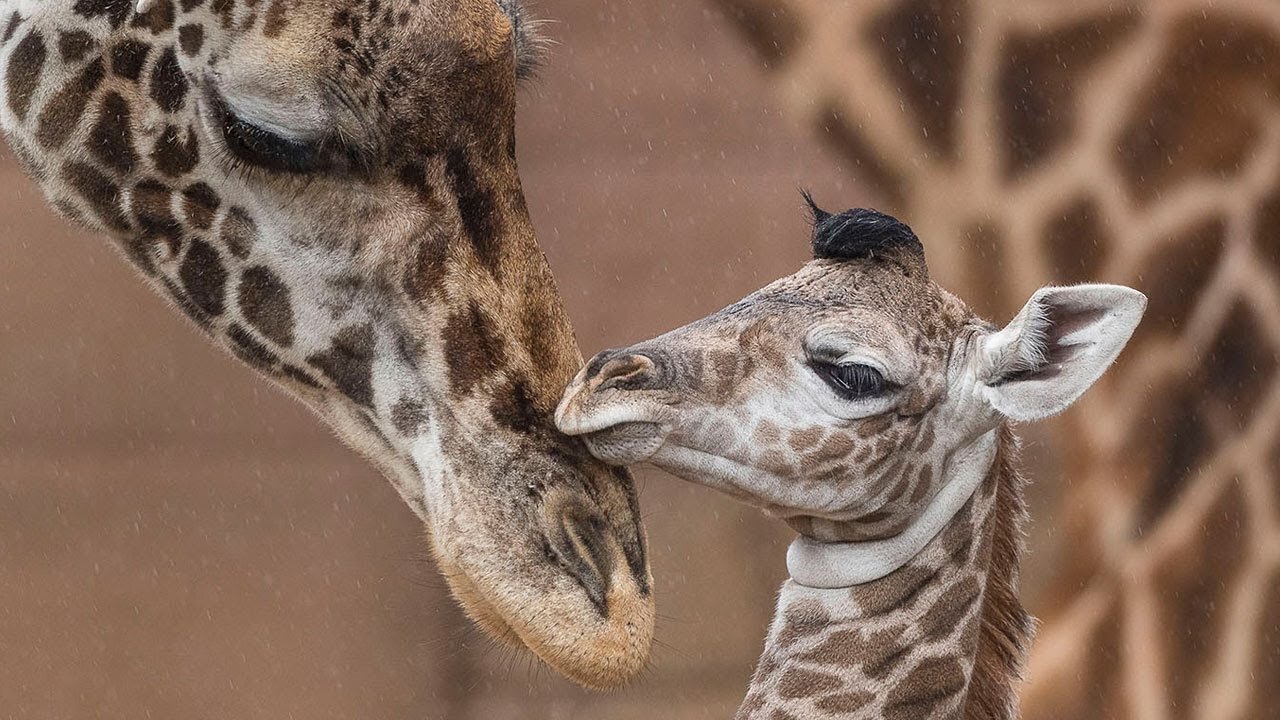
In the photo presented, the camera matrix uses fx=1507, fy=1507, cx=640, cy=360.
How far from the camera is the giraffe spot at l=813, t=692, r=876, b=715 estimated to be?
2.26m

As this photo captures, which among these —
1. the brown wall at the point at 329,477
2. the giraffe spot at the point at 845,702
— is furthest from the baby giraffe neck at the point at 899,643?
the brown wall at the point at 329,477

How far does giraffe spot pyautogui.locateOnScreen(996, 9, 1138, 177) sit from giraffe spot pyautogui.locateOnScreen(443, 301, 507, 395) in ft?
7.55

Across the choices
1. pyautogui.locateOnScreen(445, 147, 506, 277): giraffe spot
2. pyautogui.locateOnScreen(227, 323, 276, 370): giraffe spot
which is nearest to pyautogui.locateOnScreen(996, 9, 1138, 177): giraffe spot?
pyautogui.locateOnScreen(445, 147, 506, 277): giraffe spot

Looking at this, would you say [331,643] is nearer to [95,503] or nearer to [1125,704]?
[95,503]

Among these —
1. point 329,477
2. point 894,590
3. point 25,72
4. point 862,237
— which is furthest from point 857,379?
point 329,477

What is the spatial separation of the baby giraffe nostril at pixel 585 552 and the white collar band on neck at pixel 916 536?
56 centimetres

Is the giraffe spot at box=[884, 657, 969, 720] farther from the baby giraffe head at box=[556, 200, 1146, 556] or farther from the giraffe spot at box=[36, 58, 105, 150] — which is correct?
the giraffe spot at box=[36, 58, 105, 150]

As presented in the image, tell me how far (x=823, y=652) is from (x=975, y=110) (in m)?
2.00

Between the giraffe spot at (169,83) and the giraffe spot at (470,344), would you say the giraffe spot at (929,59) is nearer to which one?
the giraffe spot at (470,344)

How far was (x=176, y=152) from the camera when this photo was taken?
1.89 metres

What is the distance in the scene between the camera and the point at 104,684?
391cm

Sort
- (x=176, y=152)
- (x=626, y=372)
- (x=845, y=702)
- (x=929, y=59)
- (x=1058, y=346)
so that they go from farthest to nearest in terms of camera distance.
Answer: (x=929, y=59) < (x=845, y=702) < (x=1058, y=346) < (x=626, y=372) < (x=176, y=152)

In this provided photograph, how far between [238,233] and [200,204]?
0.20ft

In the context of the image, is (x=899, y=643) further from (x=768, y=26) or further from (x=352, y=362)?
(x=768, y=26)
